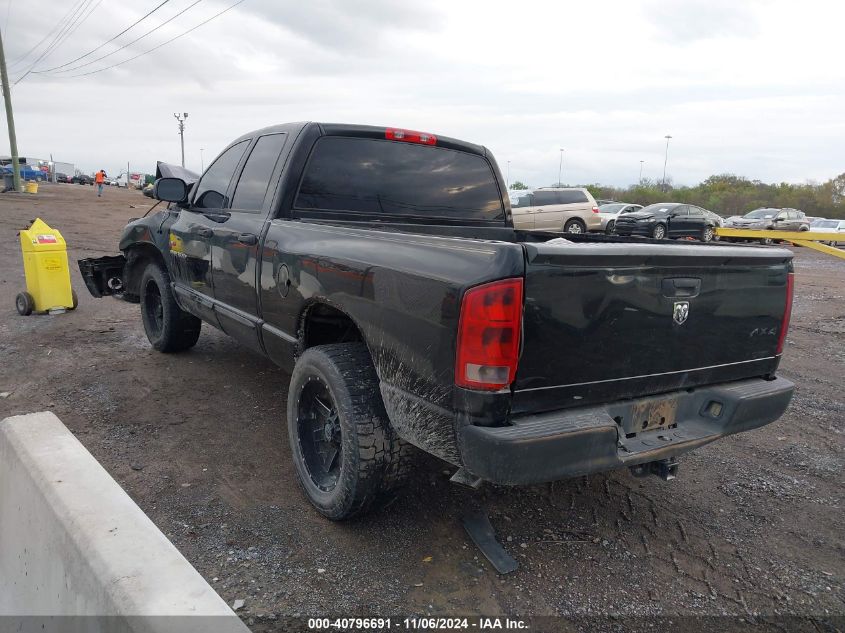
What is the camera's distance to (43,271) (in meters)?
7.12

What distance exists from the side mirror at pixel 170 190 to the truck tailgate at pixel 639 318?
3.28 m

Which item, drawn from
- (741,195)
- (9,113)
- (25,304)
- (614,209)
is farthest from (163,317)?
(741,195)

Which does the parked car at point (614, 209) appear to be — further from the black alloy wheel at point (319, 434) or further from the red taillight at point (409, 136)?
the black alloy wheel at point (319, 434)

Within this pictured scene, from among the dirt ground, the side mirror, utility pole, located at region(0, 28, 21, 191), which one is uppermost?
utility pole, located at region(0, 28, 21, 191)

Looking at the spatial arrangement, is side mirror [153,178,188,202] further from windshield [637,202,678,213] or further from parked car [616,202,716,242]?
windshield [637,202,678,213]

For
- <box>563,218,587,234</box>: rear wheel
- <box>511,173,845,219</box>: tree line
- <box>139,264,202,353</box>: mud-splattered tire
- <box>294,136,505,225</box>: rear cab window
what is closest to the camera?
<box>294,136,505,225</box>: rear cab window

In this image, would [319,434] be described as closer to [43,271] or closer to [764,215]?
[43,271]

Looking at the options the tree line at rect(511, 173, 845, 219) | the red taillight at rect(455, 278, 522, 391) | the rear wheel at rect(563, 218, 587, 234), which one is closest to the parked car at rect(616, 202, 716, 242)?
the rear wheel at rect(563, 218, 587, 234)

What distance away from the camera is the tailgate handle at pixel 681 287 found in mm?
2512

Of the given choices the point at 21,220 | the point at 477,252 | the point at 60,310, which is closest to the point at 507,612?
the point at 477,252

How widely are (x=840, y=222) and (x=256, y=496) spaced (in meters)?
32.9

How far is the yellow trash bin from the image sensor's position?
706 cm

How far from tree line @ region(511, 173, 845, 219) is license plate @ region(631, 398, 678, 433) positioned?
187 ft

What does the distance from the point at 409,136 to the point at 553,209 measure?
16.4 m
